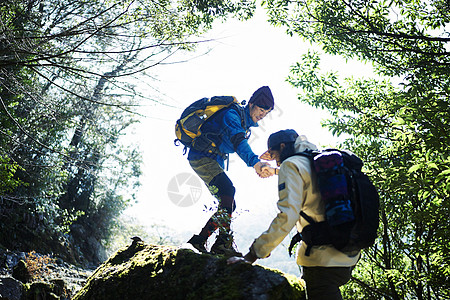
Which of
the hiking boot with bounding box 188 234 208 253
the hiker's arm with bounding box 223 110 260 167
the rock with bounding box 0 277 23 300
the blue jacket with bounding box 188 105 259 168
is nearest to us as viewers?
the hiker's arm with bounding box 223 110 260 167

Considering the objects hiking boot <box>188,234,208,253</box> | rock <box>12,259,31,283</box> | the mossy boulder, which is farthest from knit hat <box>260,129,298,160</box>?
rock <box>12,259,31,283</box>

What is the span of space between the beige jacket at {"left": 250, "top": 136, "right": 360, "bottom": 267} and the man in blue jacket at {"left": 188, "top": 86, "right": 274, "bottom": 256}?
1.12m

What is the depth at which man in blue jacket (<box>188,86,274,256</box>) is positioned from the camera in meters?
3.85

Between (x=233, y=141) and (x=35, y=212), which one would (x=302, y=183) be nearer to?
(x=233, y=141)

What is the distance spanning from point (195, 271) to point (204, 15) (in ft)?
20.6

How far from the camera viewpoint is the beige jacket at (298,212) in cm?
240

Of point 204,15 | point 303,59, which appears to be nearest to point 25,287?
point 204,15

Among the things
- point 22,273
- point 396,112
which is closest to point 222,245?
point 396,112

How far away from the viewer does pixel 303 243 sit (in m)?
2.58

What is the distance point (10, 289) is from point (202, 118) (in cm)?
480

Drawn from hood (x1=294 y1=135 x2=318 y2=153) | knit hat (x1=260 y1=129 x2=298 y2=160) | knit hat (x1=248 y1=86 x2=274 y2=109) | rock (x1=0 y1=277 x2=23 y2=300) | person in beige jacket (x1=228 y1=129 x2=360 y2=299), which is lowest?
rock (x1=0 y1=277 x2=23 y2=300)

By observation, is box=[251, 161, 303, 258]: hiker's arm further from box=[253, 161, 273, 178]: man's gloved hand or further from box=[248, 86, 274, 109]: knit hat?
box=[248, 86, 274, 109]: knit hat

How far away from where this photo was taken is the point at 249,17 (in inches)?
293

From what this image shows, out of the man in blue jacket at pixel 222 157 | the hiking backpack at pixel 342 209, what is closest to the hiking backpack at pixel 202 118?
the man in blue jacket at pixel 222 157
